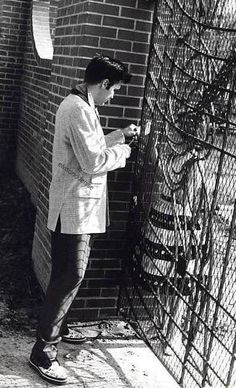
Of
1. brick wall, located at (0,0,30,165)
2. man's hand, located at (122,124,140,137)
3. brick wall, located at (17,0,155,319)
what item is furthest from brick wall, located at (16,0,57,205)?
man's hand, located at (122,124,140,137)

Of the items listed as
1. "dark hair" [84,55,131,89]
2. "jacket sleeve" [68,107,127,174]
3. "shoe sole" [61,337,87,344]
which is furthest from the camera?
"shoe sole" [61,337,87,344]

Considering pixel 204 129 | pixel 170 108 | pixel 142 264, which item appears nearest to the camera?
pixel 204 129

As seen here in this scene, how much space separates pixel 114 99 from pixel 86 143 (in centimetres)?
97

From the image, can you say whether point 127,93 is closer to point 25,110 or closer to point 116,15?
point 116,15

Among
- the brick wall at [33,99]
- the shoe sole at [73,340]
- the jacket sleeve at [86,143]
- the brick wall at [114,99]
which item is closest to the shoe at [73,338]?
the shoe sole at [73,340]

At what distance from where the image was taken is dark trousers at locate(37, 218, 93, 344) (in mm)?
3498

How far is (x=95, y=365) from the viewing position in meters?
3.75

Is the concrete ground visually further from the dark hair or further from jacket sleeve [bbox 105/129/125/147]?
the dark hair

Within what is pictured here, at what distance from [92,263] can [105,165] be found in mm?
1124

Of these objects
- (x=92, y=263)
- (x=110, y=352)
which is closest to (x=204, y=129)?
(x=92, y=263)

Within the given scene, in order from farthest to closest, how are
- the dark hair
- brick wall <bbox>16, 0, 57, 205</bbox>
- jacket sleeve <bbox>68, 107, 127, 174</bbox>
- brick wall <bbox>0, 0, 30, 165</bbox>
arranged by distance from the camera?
brick wall <bbox>0, 0, 30, 165</bbox> → brick wall <bbox>16, 0, 57, 205</bbox> → the dark hair → jacket sleeve <bbox>68, 107, 127, 174</bbox>

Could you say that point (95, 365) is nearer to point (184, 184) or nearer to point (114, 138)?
point (184, 184)

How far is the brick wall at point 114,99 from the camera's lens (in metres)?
4.03

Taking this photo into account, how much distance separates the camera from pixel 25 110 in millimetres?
7488
